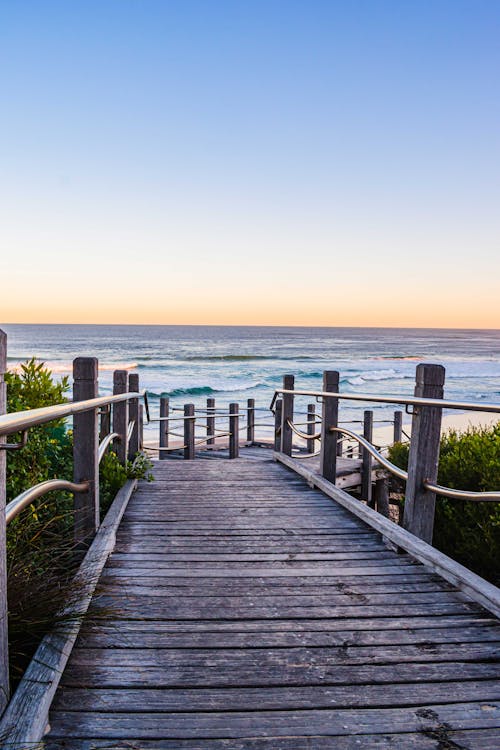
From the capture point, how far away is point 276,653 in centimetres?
222

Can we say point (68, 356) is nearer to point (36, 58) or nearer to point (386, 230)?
point (386, 230)

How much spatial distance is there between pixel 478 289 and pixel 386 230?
24.5m

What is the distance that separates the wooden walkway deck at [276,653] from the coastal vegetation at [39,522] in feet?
0.75

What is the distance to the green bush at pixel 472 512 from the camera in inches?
177

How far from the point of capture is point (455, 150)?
20.5 meters

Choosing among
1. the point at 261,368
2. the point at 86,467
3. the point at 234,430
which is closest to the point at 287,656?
the point at 86,467

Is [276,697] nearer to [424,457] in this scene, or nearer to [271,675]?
[271,675]

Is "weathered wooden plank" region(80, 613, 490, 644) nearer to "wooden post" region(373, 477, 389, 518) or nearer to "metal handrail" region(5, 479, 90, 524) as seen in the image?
"metal handrail" region(5, 479, 90, 524)

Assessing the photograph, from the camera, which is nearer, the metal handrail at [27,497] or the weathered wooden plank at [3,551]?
the weathered wooden plank at [3,551]

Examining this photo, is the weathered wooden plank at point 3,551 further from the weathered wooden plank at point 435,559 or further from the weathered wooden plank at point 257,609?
the weathered wooden plank at point 435,559

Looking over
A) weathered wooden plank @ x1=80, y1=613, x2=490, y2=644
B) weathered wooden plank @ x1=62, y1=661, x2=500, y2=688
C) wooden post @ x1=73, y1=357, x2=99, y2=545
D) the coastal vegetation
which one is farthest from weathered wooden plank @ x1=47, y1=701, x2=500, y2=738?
wooden post @ x1=73, y1=357, x2=99, y2=545

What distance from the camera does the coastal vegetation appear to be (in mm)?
2113

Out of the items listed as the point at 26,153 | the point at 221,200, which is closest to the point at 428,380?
the point at 26,153

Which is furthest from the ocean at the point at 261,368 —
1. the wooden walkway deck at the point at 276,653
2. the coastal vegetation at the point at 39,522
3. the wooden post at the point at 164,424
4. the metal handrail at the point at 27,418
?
the metal handrail at the point at 27,418
